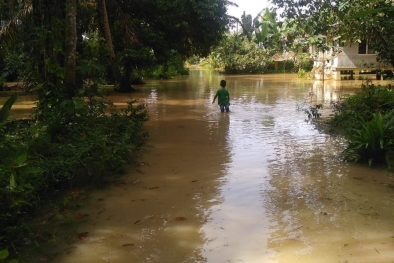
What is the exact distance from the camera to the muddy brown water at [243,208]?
4270 millimetres

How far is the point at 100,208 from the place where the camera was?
5539 millimetres

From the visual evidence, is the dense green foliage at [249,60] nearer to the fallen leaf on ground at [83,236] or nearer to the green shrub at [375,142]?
the green shrub at [375,142]

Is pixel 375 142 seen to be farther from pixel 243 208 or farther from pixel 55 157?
pixel 55 157

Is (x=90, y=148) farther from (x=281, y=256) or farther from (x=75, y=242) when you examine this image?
(x=281, y=256)

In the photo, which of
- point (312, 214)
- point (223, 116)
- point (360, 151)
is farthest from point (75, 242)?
point (223, 116)

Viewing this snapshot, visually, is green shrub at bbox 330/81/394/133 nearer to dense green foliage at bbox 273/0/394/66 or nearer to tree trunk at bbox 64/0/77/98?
dense green foliage at bbox 273/0/394/66

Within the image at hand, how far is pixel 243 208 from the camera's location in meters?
5.45

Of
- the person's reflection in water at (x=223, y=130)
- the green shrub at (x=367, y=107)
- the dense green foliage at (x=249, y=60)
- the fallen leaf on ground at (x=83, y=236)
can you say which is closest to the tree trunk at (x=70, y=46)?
the person's reflection in water at (x=223, y=130)

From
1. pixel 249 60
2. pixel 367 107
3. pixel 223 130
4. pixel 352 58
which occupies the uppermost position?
pixel 249 60

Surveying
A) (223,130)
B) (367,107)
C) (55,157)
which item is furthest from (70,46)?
(367,107)

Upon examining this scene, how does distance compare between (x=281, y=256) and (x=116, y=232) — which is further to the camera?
(x=116, y=232)

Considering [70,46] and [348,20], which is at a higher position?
[348,20]

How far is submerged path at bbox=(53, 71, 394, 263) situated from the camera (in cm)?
427

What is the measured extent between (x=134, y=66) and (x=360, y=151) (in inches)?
664
